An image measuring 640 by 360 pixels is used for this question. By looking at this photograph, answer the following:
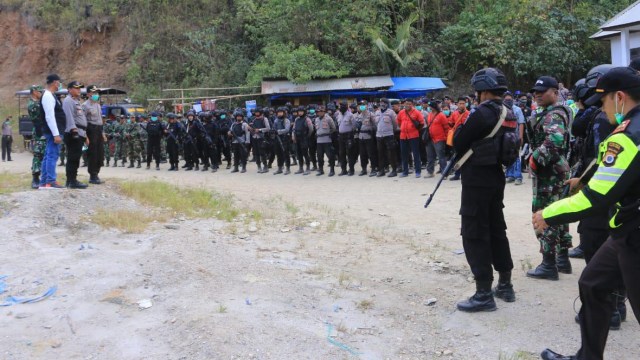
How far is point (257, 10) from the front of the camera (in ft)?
95.0

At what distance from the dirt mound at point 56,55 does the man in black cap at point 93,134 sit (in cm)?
2294

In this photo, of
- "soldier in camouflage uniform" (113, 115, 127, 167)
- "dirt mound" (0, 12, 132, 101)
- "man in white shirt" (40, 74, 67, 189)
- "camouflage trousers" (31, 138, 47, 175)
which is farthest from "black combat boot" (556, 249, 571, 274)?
"dirt mound" (0, 12, 132, 101)

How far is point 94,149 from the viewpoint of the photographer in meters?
10.5

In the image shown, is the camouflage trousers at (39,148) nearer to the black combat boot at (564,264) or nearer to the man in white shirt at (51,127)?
the man in white shirt at (51,127)

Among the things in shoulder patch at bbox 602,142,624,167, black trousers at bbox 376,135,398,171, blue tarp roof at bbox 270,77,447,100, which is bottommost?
black trousers at bbox 376,135,398,171

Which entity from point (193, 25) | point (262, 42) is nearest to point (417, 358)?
point (262, 42)

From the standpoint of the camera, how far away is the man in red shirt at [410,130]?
13.6m

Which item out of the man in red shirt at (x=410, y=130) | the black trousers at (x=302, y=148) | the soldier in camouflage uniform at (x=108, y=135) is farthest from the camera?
the soldier in camouflage uniform at (x=108, y=135)

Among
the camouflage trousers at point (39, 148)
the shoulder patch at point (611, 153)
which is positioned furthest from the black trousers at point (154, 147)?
the shoulder patch at point (611, 153)

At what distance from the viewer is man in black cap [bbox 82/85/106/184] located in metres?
10.3

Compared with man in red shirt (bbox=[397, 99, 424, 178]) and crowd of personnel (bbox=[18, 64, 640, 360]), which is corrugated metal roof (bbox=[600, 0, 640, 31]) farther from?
crowd of personnel (bbox=[18, 64, 640, 360])

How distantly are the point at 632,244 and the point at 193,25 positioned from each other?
3026 cm

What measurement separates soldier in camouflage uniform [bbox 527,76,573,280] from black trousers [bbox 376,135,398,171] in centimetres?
814

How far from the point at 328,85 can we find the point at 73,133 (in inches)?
573
